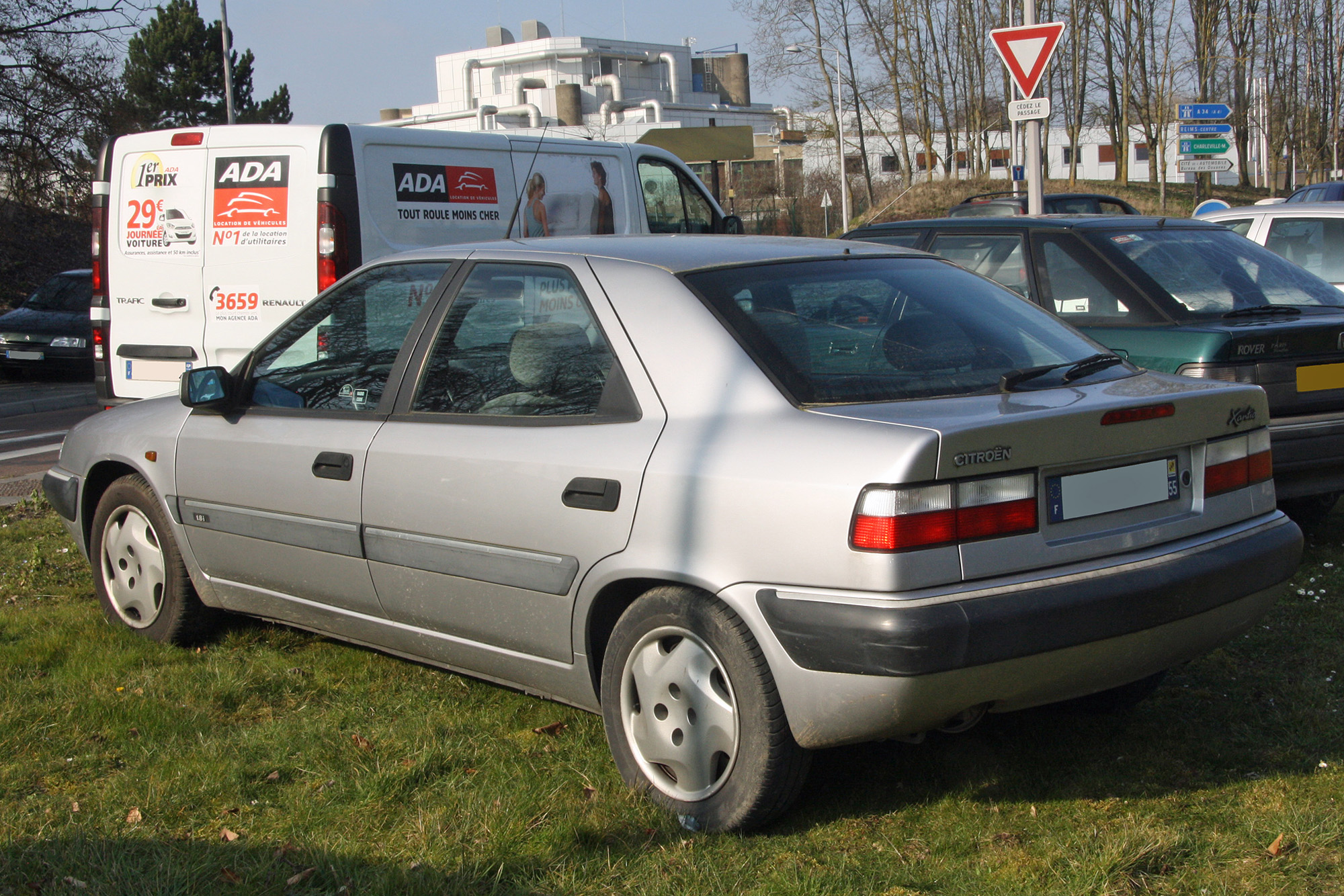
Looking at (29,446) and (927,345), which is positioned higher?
(927,345)

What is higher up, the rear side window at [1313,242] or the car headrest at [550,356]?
the rear side window at [1313,242]

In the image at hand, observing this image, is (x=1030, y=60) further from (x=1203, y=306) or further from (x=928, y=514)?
(x=928, y=514)

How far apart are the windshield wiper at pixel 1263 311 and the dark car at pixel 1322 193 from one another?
1543 centimetres

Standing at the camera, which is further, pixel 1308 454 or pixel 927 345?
pixel 1308 454

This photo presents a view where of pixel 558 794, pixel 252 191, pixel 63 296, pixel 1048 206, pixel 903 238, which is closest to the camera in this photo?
pixel 558 794

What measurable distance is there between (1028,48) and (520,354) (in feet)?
25.8

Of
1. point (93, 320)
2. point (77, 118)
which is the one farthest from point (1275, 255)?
point (77, 118)

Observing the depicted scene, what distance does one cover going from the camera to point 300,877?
3.04 meters

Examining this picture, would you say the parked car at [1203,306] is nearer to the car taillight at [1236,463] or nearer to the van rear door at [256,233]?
the car taillight at [1236,463]

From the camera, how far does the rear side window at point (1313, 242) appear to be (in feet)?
29.0

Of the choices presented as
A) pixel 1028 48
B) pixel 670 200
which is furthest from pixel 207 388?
pixel 1028 48

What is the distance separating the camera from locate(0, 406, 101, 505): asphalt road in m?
9.38

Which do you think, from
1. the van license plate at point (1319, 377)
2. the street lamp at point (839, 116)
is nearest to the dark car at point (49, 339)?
the van license plate at point (1319, 377)

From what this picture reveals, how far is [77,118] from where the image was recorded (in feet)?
66.6
